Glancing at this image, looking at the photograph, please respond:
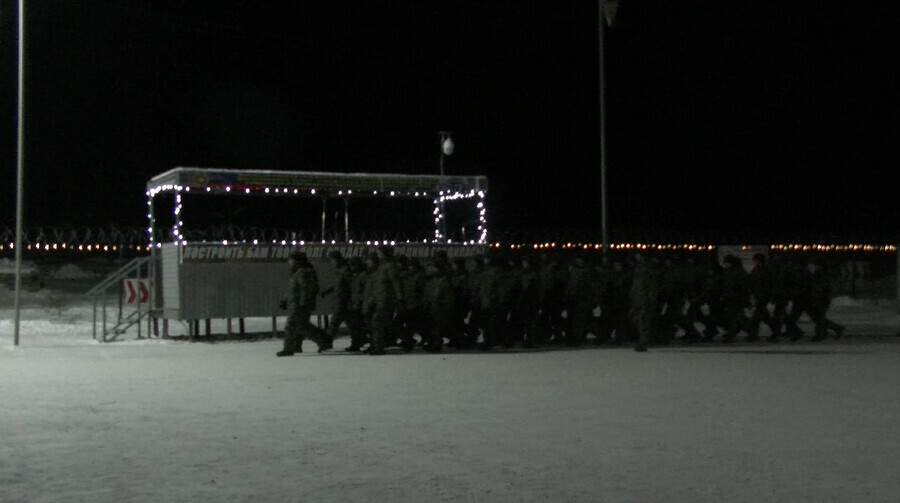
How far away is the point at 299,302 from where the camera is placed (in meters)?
17.8

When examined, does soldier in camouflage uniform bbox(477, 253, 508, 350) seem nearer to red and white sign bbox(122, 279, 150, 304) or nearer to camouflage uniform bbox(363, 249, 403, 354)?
camouflage uniform bbox(363, 249, 403, 354)

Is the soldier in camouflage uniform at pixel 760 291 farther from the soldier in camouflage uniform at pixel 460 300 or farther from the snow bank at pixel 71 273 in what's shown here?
the snow bank at pixel 71 273

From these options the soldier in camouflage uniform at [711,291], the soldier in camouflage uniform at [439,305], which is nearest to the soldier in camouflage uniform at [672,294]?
the soldier in camouflage uniform at [711,291]

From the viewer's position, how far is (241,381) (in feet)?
46.6

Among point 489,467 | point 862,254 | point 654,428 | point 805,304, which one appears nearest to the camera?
point 489,467

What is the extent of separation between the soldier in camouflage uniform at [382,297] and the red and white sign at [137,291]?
5596mm

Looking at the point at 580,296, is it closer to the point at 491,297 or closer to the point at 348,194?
the point at 491,297

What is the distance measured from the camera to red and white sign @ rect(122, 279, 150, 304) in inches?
866

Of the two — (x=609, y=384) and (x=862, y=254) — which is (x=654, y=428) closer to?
(x=609, y=384)

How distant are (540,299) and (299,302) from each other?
4577 mm

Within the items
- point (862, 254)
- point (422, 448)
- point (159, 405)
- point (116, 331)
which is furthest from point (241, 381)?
point (862, 254)

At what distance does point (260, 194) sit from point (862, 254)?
28.2 metres

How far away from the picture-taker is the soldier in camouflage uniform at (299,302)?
1780cm

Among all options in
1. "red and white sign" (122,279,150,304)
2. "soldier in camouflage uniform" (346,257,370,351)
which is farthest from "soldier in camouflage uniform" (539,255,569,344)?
"red and white sign" (122,279,150,304)
